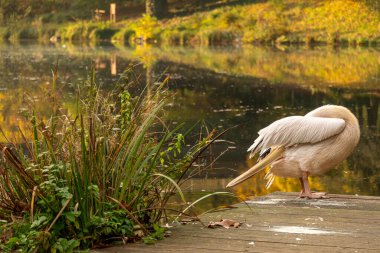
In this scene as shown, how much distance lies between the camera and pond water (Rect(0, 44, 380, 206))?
948cm

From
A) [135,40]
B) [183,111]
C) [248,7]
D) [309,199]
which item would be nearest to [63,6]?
[135,40]

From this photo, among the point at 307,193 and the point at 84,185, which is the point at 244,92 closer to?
the point at 307,193

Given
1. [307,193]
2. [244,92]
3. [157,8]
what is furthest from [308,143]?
[157,8]

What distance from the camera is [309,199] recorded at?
642cm

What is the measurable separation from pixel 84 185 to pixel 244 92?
55.8 ft

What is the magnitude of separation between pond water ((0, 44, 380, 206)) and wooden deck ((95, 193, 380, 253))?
960 millimetres

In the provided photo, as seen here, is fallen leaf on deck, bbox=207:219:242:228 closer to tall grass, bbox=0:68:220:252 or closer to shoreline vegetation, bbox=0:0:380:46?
tall grass, bbox=0:68:220:252

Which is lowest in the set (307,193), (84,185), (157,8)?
(157,8)

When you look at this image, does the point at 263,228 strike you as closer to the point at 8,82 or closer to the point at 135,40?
the point at 8,82

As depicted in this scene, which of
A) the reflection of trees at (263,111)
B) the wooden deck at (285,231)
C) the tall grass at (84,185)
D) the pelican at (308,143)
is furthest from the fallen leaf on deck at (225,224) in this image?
the reflection of trees at (263,111)

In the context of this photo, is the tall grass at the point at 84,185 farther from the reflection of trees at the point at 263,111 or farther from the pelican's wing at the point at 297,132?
the reflection of trees at the point at 263,111

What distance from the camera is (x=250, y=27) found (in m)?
51.1

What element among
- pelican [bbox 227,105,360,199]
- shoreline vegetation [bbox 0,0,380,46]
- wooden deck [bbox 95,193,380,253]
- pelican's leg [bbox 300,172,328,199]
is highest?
pelican [bbox 227,105,360,199]

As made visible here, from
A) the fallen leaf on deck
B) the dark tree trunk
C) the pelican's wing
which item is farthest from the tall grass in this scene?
the dark tree trunk
